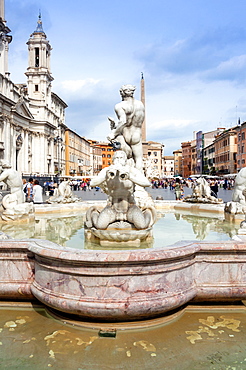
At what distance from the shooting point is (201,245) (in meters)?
3.19

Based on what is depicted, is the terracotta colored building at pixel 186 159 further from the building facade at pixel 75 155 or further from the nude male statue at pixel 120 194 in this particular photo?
the nude male statue at pixel 120 194

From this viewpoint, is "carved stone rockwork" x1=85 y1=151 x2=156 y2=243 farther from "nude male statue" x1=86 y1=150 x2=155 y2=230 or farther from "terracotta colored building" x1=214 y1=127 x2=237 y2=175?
"terracotta colored building" x1=214 y1=127 x2=237 y2=175

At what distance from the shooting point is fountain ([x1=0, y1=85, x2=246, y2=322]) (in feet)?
9.22

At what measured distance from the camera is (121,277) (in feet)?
9.30

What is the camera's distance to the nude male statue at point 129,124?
6.90 metres

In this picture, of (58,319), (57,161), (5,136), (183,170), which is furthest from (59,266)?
(183,170)

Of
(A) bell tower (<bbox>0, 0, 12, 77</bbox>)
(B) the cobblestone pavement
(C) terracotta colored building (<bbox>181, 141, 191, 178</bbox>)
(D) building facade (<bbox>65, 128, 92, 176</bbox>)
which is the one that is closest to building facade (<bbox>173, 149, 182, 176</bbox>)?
(C) terracotta colored building (<bbox>181, 141, 191, 178</bbox>)

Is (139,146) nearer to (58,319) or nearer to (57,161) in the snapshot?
(58,319)

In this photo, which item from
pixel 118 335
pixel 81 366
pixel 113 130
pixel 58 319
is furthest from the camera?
A: pixel 113 130


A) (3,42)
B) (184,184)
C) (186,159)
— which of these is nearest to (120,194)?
(184,184)

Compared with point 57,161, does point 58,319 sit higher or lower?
lower

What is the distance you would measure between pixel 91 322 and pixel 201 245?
1.23 m

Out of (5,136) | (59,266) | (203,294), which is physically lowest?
(203,294)

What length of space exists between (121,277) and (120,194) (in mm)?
1533
